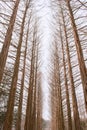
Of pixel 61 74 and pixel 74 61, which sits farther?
pixel 61 74

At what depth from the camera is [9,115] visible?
255 inches

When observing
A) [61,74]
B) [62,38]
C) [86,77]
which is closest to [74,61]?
[62,38]

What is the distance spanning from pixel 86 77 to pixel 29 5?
5628 mm

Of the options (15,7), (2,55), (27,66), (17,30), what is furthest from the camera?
(27,66)

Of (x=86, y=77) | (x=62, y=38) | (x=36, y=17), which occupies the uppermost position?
(x=36, y=17)

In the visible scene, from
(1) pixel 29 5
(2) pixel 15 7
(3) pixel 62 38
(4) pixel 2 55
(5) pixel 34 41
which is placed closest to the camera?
(4) pixel 2 55

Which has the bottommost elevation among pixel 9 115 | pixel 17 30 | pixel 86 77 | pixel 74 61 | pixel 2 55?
pixel 9 115

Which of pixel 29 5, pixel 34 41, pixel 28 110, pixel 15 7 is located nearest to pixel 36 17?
pixel 34 41

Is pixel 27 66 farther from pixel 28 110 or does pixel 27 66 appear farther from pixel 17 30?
pixel 17 30

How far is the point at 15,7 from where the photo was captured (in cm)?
754

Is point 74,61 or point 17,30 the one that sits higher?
point 17,30

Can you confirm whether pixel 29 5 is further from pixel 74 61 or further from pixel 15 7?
pixel 74 61

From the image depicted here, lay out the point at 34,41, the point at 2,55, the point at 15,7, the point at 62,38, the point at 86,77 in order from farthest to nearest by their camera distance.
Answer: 1. the point at 34,41
2. the point at 62,38
3. the point at 15,7
4. the point at 2,55
5. the point at 86,77

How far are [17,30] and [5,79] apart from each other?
549cm
